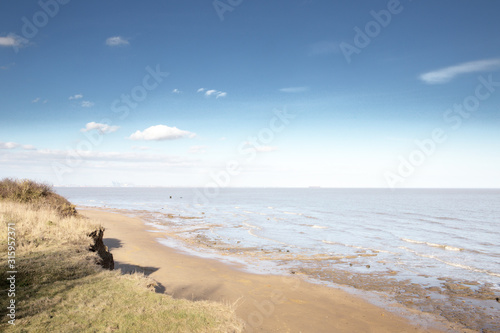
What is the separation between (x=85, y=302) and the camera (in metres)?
7.23

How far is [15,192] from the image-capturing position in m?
18.2

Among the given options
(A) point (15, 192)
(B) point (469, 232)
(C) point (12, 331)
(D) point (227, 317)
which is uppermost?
(A) point (15, 192)

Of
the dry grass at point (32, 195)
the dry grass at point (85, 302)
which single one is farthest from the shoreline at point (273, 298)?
the dry grass at point (32, 195)

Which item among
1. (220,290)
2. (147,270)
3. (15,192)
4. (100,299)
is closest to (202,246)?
(147,270)

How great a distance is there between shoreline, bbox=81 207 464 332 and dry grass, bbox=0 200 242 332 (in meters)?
3.13

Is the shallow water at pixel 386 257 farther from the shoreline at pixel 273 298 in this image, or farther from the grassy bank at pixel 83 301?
the grassy bank at pixel 83 301

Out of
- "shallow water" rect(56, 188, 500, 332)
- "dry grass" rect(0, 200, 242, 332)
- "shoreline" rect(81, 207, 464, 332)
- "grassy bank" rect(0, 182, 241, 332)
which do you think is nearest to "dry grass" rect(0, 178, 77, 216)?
"shoreline" rect(81, 207, 464, 332)

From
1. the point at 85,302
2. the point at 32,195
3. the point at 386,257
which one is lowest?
the point at 386,257

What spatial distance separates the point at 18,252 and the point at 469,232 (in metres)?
43.7

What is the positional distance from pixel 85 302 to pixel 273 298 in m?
8.23

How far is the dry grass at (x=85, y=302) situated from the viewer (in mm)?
6250

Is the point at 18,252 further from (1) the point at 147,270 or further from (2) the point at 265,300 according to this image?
(2) the point at 265,300

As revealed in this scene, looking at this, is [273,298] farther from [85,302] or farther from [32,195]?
[32,195]

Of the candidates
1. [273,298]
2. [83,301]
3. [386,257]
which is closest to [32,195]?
[83,301]
